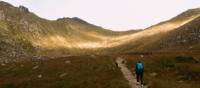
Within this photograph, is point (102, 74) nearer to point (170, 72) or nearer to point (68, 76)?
point (68, 76)

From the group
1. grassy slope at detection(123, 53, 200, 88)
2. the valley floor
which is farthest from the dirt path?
grassy slope at detection(123, 53, 200, 88)

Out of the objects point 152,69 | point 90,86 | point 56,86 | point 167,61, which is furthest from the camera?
point 167,61

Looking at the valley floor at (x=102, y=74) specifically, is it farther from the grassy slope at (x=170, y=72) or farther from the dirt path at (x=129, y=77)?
the dirt path at (x=129, y=77)

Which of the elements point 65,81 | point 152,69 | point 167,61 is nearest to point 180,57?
point 167,61

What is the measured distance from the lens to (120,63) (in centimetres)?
9056

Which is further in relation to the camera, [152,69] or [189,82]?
[152,69]

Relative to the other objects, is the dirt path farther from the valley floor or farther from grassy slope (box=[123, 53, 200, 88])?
grassy slope (box=[123, 53, 200, 88])

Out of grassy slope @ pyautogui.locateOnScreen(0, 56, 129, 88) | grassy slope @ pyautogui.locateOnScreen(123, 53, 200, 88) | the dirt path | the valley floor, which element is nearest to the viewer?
the dirt path

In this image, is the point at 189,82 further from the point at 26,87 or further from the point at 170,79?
the point at 26,87

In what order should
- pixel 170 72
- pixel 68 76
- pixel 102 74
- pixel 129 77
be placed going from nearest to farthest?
pixel 129 77 → pixel 102 74 → pixel 170 72 → pixel 68 76

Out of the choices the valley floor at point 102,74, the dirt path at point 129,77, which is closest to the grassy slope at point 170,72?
the valley floor at point 102,74

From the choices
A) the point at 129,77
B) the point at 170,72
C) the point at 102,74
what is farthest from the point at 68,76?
the point at 170,72

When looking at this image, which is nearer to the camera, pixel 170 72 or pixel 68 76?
pixel 170 72

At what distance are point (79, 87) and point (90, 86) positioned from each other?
7.82 ft
